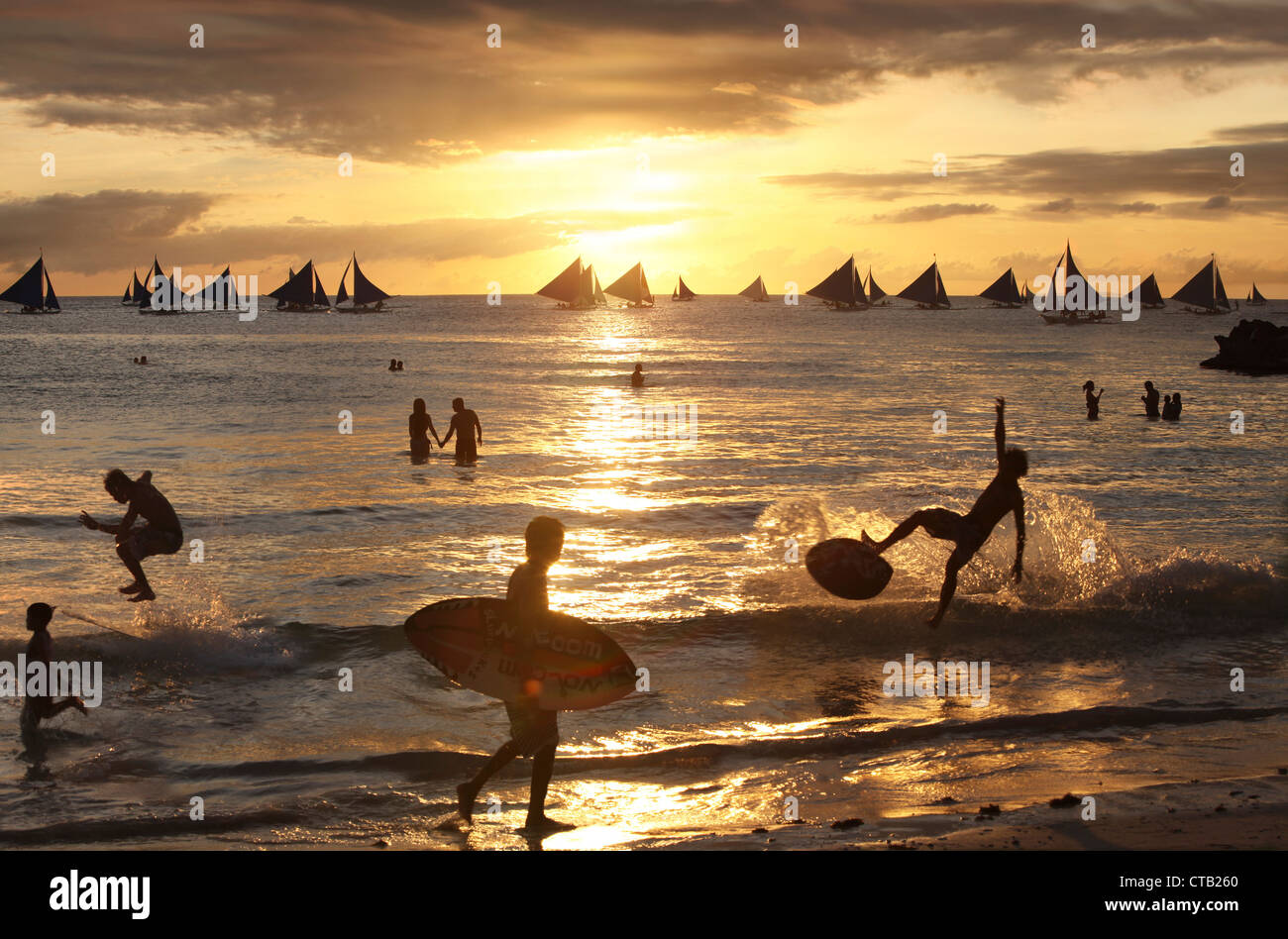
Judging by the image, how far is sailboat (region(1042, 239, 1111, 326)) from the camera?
4094 inches

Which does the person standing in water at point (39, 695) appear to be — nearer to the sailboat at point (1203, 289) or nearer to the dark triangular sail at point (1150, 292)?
the sailboat at point (1203, 289)

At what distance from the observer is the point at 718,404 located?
4181 cm

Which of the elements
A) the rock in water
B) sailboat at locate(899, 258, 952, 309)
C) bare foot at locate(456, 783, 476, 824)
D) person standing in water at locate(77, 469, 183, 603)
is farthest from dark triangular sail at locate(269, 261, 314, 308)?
bare foot at locate(456, 783, 476, 824)

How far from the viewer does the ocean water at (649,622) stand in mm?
7352

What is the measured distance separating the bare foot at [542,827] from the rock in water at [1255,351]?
196 ft

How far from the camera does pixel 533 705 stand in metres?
6.15

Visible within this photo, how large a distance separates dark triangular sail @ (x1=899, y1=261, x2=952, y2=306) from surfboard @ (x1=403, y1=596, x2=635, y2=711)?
A: 391 feet

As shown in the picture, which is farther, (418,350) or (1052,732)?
(418,350)

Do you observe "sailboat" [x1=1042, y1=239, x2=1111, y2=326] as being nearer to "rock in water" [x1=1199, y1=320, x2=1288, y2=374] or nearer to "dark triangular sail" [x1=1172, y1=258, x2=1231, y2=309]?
"dark triangular sail" [x1=1172, y1=258, x2=1231, y2=309]

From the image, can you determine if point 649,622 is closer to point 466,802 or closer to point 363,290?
point 466,802

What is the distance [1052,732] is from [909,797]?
2.14 m

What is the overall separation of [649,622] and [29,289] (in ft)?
374
